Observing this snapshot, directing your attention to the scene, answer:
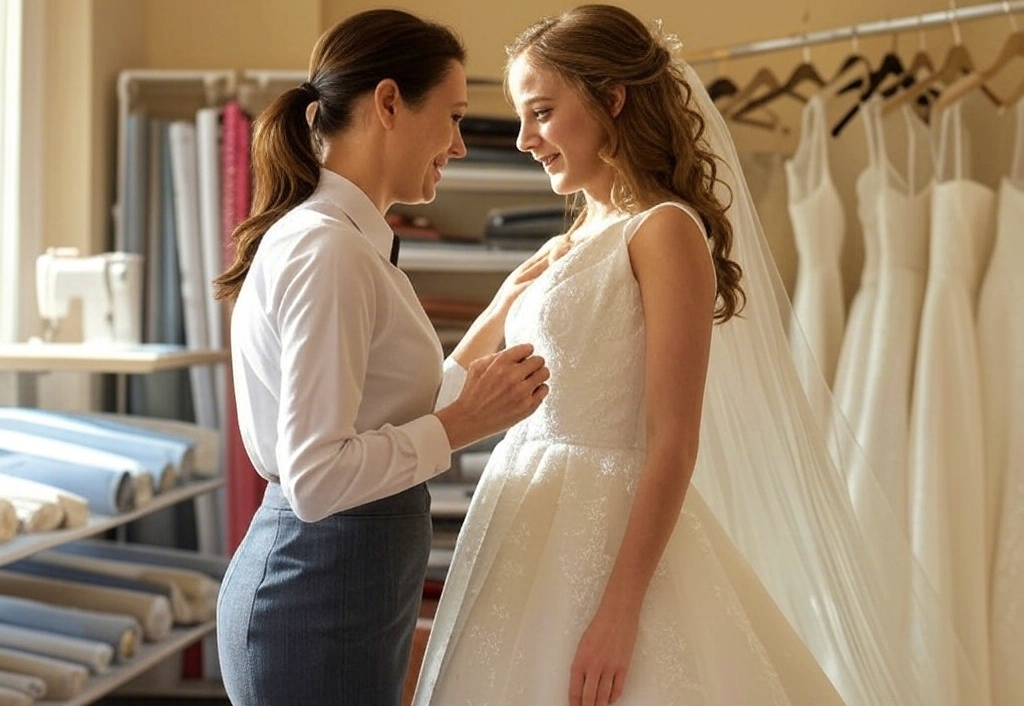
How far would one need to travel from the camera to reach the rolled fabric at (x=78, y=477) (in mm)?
2691

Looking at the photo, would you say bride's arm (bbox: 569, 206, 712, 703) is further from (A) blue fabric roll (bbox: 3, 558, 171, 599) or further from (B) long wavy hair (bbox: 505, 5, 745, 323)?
Result: (A) blue fabric roll (bbox: 3, 558, 171, 599)

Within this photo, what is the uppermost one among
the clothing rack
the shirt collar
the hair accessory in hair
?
the clothing rack

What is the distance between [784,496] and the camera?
6.61ft

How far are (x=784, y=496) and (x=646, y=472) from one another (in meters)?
0.47

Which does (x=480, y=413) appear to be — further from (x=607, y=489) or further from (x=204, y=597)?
(x=204, y=597)

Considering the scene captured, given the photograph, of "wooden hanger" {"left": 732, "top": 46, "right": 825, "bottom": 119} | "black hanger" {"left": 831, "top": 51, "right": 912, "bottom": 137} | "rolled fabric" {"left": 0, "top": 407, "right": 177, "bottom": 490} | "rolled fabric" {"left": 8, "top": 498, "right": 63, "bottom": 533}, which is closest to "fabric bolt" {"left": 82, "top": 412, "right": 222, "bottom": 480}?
"rolled fabric" {"left": 0, "top": 407, "right": 177, "bottom": 490}

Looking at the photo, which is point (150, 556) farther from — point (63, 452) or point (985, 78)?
point (985, 78)

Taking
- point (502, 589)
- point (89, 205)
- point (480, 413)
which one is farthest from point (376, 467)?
point (89, 205)

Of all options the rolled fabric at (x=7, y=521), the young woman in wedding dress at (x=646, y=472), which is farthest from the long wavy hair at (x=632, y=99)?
the rolled fabric at (x=7, y=521)

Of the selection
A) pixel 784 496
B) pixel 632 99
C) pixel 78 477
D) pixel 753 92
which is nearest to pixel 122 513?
pixel 78 477

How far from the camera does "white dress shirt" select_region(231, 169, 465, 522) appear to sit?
4.49ft

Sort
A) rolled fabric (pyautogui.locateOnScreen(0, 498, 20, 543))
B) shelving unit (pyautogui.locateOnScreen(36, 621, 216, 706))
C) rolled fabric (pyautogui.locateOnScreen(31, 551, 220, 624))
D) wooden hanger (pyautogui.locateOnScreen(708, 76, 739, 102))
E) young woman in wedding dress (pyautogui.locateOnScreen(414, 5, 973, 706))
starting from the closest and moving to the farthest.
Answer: young woman in wedding dress (pyautogui.locateOnScreen(414, 5, 973, 706)) → rolled fabric (pyautogui.locateOnScreen(0, 498, 20, 543)) → shelving unit (pyautogui.locateOnScreen(36, 621, 216, 706)) → rolled fabric (pyautogui.locateOnScreen(31, 551, 220, 624)) → wooden hanger (pyautogui.locateOnScreen(708, 76, 739, 102))

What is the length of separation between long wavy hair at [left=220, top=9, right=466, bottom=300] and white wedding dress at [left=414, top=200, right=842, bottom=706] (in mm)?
340

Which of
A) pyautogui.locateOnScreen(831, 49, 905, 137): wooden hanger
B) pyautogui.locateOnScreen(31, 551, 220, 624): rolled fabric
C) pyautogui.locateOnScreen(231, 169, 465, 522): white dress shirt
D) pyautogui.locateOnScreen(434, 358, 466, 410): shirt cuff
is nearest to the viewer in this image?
pyautogui.locateOnScreen(231, 169, 465, 522): white dress shirt
